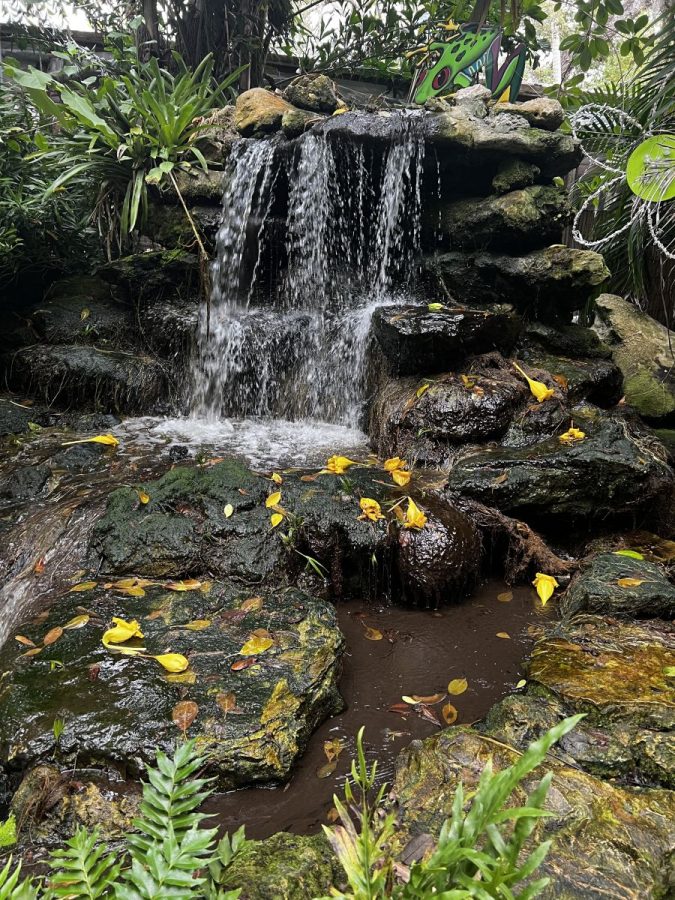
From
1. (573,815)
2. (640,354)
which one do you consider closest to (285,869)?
(573,815)

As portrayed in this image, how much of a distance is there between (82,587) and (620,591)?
2582 mm

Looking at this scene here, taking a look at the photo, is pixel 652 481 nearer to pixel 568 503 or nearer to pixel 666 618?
pixel 568 503

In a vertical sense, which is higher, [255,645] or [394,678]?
[255,645]

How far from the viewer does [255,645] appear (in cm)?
222

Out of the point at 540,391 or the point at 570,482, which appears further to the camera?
the point at 540,391

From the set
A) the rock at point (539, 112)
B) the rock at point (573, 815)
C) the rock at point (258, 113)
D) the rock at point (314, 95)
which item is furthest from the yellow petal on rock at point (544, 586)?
the rock at point (314, 95)

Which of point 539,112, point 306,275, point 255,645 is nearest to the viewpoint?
point 255,645

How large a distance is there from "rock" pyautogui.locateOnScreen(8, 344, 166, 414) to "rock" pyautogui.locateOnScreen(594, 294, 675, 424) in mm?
4514

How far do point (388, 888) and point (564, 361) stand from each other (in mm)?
4430

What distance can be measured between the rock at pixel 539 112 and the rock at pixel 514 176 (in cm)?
63

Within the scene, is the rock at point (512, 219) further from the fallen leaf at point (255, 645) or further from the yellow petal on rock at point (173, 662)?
the yellow petal on rock at point (173, 662)

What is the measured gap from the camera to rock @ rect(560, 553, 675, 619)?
8.26ft

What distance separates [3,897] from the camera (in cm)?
87

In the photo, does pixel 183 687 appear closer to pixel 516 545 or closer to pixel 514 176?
pixel 516 545
